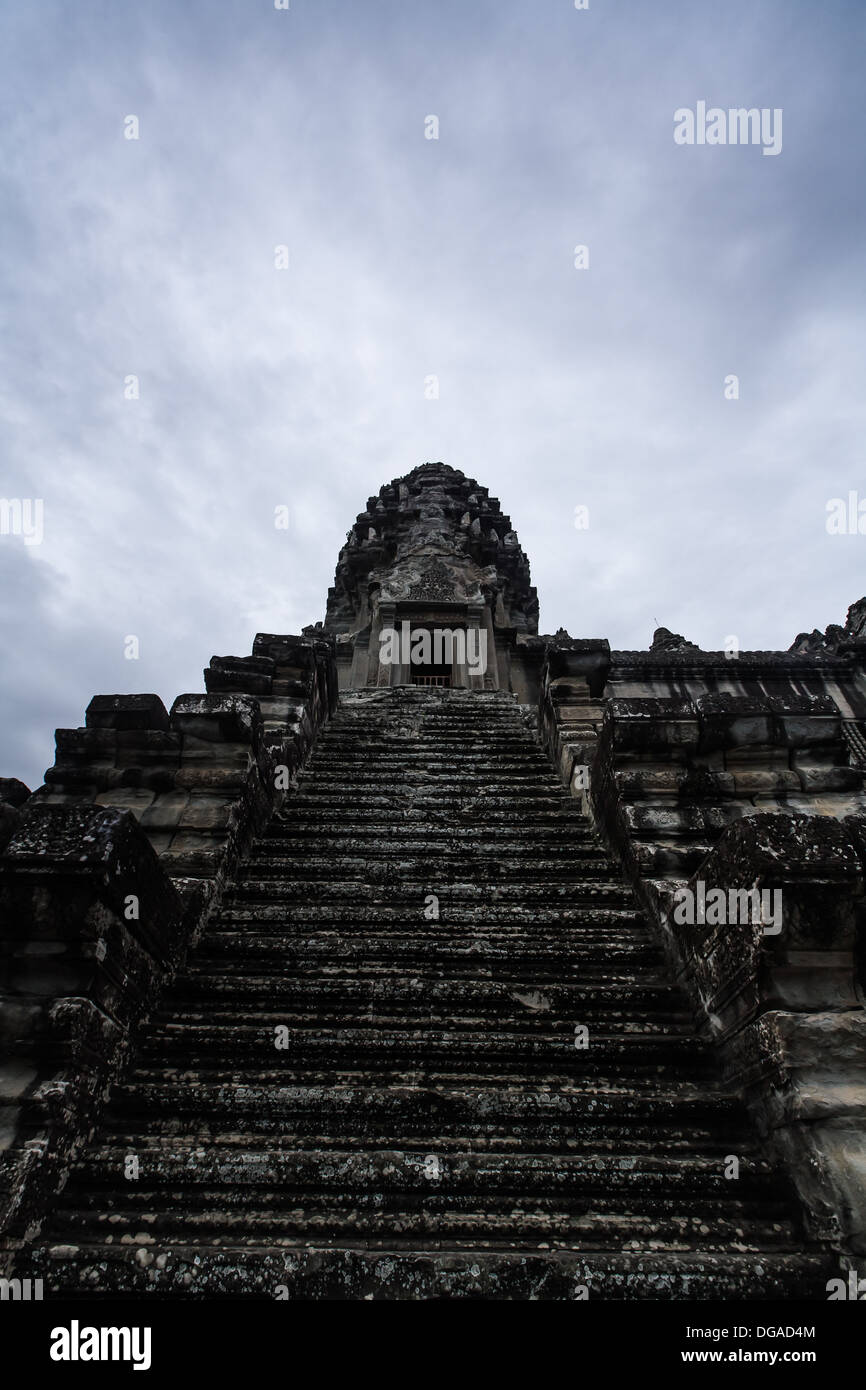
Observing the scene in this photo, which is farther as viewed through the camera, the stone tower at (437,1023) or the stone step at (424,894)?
the stone step at (424,894)

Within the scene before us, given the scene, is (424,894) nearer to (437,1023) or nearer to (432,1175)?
(437,1023)

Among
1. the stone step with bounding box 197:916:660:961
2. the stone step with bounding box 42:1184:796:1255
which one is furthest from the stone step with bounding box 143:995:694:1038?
the stone step with bounding box 42:1184:796:1255

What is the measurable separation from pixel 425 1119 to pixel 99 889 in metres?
1.94

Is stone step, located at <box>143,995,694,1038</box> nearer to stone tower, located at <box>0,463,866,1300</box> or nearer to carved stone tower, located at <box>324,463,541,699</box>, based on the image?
stone tower, located at <box>0,463,866,1300</box>

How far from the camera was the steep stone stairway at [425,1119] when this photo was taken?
2.37 m

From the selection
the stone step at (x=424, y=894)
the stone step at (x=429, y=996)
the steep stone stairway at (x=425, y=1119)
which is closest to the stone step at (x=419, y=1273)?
the steep stone stairway at (x=425, y=1119)

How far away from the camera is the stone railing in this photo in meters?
2.78

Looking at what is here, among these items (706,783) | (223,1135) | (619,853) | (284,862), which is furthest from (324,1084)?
(706,783)

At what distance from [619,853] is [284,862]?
110 inches

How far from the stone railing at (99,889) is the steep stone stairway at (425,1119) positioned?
0.23 metres

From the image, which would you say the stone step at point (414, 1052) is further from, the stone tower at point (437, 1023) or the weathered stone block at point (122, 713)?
the weathered stone block at point (122, 713)

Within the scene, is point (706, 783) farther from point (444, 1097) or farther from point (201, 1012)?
point (201, 1012)

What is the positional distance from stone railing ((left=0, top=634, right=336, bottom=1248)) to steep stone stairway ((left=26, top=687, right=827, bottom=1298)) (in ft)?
0.77

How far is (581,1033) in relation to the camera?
11.5 feet
